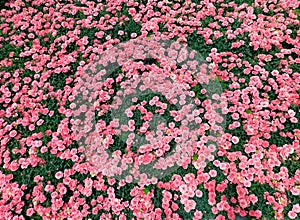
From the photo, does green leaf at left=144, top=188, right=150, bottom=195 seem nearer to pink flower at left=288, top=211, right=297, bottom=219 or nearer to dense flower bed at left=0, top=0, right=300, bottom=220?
dense flower bed at left=0, top=0, right=300, bottom=220

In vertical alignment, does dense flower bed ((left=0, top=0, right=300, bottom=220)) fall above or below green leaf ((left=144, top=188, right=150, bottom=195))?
above

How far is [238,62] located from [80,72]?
1896 mm

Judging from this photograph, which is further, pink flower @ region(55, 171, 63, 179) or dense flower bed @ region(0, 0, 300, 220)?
pink flower @ region(55, 171, 63, 179)

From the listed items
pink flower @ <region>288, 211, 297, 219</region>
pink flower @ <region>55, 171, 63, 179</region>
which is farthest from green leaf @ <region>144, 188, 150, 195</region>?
pink flower @ <region>288, 211, 297, 219</region>

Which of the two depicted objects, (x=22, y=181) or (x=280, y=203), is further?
(x=22, y=181)

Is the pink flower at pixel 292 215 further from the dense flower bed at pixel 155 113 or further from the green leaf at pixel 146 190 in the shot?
the green leaf at pixel 146 190

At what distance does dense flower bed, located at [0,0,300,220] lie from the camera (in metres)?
3.30

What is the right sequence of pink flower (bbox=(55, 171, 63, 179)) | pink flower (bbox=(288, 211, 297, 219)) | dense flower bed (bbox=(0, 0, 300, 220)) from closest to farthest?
1. pink flower (bbox=(288, 211, 297, 219))
2. dense flower bed (bbox=(0, 0, 300, 220))
3. pink flower (bbox=(55, 171, 63, 179))

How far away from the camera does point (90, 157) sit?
3605mm

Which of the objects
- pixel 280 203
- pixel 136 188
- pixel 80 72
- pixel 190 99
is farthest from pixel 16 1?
pixel 280 203

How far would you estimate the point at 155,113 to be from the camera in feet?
12.7

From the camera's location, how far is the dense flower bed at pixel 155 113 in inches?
130

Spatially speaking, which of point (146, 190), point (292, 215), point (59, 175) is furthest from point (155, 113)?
point (292, 215)

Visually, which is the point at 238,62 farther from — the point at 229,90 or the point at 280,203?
the point at 280,203
